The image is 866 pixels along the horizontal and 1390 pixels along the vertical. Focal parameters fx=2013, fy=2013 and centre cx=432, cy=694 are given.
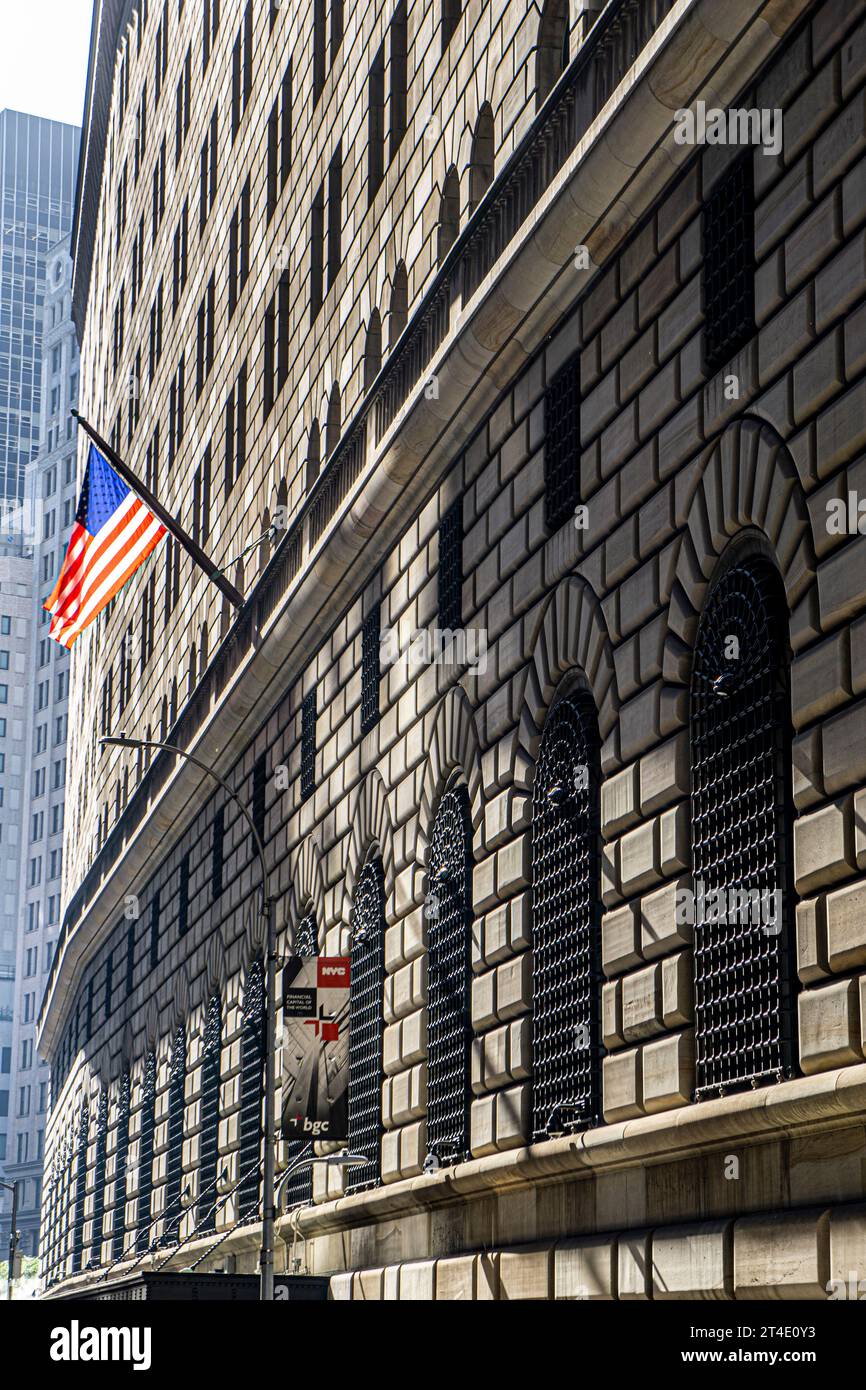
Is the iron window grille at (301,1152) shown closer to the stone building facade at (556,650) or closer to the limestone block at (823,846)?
the stone building facade at (556,650)

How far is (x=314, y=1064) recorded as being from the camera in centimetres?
3030

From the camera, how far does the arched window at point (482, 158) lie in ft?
86.9

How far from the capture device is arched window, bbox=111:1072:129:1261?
2292 inches

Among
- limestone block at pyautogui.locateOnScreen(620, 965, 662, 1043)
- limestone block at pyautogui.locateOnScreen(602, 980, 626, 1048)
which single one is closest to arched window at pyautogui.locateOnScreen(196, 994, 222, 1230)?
limestone block at pyautogui.locateOnScreen(602, 980, 626, 1048)

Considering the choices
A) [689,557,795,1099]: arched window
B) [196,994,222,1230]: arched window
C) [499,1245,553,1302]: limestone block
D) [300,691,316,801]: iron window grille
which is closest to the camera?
[689,557,795,1099]: arched window

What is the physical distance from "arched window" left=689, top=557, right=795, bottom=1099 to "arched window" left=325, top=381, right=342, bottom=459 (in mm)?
17287

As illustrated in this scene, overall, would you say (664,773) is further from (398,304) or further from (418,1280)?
(398,304)

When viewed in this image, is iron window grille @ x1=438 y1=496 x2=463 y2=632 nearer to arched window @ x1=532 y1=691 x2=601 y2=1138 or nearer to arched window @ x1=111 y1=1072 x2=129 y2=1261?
arched window @ x1=532 y1=691 x2=601 y2=1138

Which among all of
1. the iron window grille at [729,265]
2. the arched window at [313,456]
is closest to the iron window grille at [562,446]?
the iron window grille at [729,265]

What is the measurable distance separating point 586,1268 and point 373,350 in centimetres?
1698

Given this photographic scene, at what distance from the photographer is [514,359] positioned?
24828 mm

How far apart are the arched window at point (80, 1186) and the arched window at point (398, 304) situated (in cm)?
4487
